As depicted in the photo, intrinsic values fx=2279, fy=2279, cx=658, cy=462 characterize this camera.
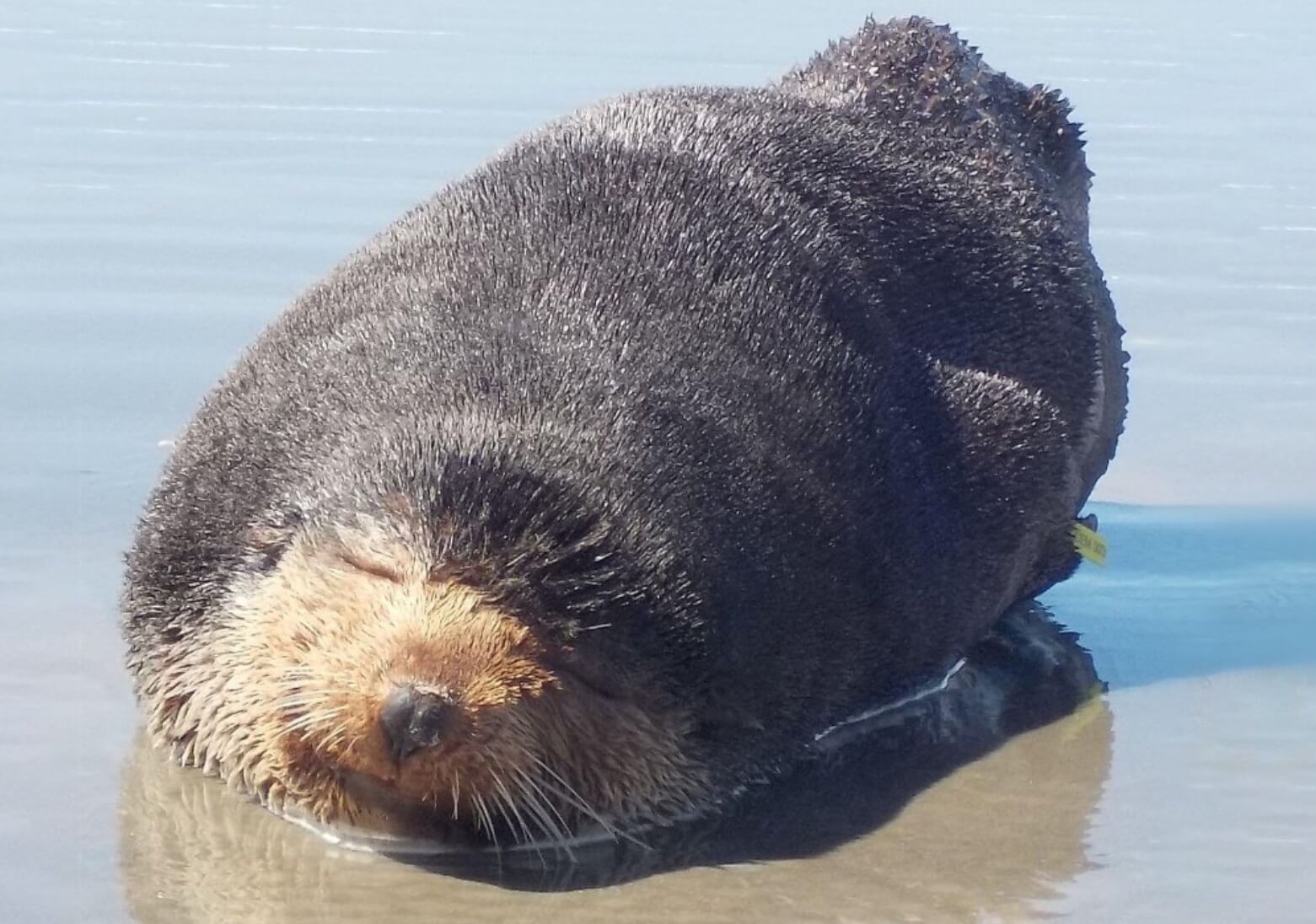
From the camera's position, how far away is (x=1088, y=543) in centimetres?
634

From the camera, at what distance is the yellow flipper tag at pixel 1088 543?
6.32m

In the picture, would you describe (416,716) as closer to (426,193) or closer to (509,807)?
(509,807)

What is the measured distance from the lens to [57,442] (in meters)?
6.84

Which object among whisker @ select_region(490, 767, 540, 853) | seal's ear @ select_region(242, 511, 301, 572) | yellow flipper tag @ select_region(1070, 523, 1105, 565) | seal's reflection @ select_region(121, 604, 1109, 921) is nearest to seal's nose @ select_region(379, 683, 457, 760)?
whisker @ select_region(490, 767, 540, 853)

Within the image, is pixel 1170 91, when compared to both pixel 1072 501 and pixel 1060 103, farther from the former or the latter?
pixel 1072 501

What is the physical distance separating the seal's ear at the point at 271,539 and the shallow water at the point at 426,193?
1.70 feet

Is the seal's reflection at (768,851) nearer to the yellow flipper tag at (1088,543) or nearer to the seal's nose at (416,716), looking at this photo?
the seal's nose at (416,716)

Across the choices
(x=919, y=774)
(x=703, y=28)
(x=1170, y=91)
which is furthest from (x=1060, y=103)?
(x=703, y=28)

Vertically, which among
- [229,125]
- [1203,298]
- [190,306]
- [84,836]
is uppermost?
[229,125]

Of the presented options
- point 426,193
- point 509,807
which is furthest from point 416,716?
point 426,193

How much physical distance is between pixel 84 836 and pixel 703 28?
1174 cm

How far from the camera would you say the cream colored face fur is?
4215 mm

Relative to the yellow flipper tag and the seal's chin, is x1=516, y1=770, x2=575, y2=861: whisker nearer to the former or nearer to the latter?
the seal's chin

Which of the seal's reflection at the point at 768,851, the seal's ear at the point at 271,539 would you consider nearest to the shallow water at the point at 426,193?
the seal's reflection at the point at 768,851
